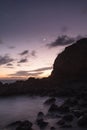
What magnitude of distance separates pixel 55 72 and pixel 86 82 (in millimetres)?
13455

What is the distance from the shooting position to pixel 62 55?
83688 mm

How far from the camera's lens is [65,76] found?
78.8 meters

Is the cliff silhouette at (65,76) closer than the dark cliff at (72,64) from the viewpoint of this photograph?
Yes

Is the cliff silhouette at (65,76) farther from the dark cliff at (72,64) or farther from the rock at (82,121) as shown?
the rock at (82,121)

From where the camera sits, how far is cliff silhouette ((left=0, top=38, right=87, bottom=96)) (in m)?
63.6

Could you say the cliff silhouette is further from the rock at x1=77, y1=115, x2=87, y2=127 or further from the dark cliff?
the rock at x1=77, y1=115, x2=87, y2=127

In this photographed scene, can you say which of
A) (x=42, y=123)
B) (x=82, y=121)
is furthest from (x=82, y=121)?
(x=42, y=123)

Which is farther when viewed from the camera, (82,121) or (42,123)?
(42,123)

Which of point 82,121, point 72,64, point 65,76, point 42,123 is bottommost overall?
point 82,121

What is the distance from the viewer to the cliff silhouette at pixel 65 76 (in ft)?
209

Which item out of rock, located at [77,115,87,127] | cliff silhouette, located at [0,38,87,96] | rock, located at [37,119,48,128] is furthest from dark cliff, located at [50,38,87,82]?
rock, located at [37,119,48,128]

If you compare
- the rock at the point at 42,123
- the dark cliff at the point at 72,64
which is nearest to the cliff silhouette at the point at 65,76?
the dark cliff at the point at 72,64

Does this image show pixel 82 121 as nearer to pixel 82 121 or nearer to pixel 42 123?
pixel 82 121

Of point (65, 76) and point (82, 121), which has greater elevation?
point (65, 76)
